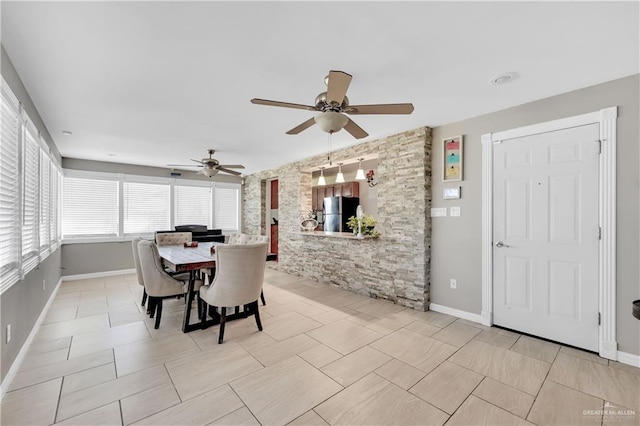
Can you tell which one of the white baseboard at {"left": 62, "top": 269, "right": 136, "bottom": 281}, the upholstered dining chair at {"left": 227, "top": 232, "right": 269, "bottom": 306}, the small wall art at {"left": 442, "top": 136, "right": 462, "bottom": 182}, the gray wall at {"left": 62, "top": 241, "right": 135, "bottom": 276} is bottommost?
the white baseboard at {"left": 62, "top": 269, "right": 136, "bottom": 281}

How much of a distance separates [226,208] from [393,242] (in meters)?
5.14

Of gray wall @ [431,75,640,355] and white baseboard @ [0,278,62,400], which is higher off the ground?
gray wall @ [431,75,640,355]

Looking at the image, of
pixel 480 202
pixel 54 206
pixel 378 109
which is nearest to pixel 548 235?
pixel 480 202

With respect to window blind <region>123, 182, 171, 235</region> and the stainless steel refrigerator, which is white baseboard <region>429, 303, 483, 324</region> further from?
window blind <region>123, 182, 171, 235</region>

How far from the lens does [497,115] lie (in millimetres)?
3066

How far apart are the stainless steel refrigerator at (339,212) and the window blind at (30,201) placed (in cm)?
550

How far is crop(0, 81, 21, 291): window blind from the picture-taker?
1965 mm

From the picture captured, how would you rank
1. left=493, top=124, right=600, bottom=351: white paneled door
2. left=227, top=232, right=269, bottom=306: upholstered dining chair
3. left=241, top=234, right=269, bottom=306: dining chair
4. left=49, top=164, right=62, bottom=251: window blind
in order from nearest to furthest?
left=493, top=124, right=600, bottom=351: white paneled door → left=241, top=234, right=269, bottom=306: dining chair → left=227, top=232, right=269, bottom=306: upholstered dining chair → left=49, top=164, right=62, bottom=251: window blind

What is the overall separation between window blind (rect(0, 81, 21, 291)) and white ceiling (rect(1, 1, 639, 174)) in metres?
0.41

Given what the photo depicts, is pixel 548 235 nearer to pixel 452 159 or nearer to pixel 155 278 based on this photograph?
pixel 452 159

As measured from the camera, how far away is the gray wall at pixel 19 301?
1.98 meters

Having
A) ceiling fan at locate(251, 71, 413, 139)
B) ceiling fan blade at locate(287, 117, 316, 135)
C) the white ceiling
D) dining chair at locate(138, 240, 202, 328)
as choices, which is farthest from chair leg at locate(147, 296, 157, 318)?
ceiling fan at locate(251, 71, 413, 139)

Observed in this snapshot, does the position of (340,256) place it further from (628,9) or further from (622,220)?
(628,9)

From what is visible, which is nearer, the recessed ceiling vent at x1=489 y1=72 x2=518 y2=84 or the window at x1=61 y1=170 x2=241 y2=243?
the recessed ceiling vent at x1=489 y1=72 x2=518 y2=84
